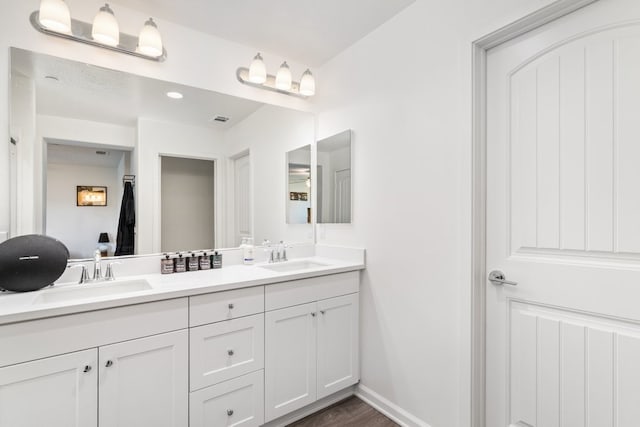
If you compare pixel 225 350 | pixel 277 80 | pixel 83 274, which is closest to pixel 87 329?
pixel 83 274

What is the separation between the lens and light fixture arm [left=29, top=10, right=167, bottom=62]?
57.1 inches

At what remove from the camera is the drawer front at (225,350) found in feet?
4.65

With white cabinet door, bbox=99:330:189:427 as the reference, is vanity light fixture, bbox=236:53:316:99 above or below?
above

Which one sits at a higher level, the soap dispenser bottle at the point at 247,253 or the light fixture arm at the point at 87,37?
the light fixture arm at the point at 87,37

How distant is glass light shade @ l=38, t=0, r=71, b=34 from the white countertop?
1250mm

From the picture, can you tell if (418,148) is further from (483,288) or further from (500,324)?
(500,324)

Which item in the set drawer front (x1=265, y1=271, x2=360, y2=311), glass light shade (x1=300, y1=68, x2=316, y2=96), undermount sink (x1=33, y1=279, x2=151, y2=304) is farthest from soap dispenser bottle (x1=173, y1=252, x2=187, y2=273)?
glass light shade (x1=300, y1=68, x2=316, y2=96)

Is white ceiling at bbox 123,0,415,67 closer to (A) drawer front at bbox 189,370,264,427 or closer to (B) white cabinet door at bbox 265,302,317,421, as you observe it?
(B) white cabinet door at bbox 265,302,317,421

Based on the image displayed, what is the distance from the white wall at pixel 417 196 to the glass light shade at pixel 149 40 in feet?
3.99

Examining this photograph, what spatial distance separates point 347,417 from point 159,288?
1.35 metres

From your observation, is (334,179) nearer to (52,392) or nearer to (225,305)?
(225,305)

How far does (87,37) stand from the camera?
1.56 meters

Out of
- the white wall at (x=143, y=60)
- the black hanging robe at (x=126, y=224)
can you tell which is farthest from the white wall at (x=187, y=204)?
the white wall at (x=143, y=60)

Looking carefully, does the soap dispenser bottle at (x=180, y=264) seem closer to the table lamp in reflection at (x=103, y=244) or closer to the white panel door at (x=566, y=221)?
the table lamp in reflection at (x=103, y=244)
